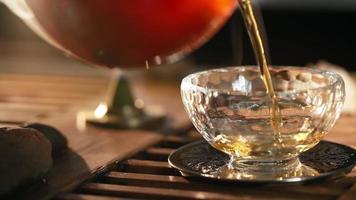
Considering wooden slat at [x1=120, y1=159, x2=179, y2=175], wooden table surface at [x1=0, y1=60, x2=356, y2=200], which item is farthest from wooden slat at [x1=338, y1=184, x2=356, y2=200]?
wooden slat at [x1=120, y1=159, x2=179, y2=175]

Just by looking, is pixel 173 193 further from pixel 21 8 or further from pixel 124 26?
pixel 21 8

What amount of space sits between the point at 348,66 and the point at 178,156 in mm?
1220

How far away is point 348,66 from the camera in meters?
2.04

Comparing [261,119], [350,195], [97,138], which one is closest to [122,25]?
[97,138]

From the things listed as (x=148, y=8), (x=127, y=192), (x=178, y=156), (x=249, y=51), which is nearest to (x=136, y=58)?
(x=148, y=8)

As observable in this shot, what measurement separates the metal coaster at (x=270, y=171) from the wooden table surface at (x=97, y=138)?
0.4 inches

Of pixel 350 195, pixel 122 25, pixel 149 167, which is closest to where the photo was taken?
pixel 350 195

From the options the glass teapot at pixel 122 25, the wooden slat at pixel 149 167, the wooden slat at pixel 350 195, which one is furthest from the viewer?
the glass teapot at pixel 122 25

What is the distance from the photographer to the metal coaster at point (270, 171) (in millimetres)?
809

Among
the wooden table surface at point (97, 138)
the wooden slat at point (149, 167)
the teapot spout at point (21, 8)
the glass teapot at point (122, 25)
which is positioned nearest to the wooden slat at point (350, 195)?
the wooden table surface at point (97, 138)

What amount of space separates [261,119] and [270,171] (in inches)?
2.3

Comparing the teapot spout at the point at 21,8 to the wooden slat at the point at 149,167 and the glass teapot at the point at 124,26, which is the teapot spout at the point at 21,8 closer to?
the glass teapot at the point at 124,26

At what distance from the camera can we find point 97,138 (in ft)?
3.57

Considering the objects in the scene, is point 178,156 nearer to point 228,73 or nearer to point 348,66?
point 228,73
